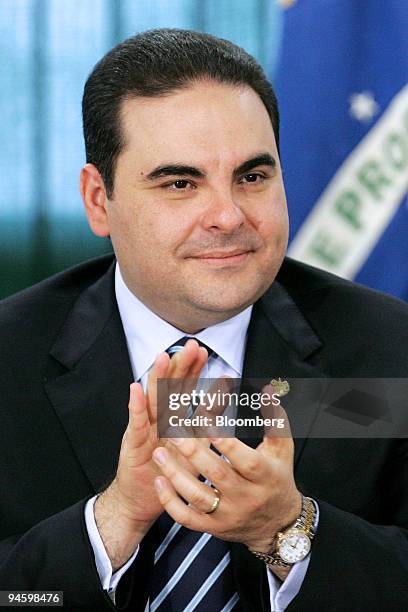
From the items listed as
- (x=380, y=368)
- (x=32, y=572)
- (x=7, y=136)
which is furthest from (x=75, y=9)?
(x=32, y=572)

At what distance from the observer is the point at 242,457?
112 centimetres

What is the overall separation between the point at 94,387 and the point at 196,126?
1.48ft

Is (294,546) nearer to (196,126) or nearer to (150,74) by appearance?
(196,126)

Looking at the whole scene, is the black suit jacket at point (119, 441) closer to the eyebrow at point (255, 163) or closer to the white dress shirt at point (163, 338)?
the white dress shirt at point (163, 338)

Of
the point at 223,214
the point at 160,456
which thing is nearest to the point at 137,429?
the point at 160,456

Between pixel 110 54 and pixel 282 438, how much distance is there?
0.75 meters

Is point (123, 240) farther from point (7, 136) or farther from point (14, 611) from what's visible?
point (7, 136)

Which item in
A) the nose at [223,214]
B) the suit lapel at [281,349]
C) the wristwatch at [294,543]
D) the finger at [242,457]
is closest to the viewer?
the finger at [242,457]

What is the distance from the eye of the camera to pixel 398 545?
1399 millimetres

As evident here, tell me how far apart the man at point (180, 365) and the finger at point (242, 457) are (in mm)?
28

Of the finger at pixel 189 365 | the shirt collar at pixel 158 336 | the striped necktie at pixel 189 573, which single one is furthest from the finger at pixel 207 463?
the shirt collar at pixel 158 336

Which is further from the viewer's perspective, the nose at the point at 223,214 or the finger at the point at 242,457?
the nose at the point at 223,214

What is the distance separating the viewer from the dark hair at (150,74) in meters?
1.49

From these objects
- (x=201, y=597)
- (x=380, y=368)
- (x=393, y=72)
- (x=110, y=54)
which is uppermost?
→ (x=110, y=54)
